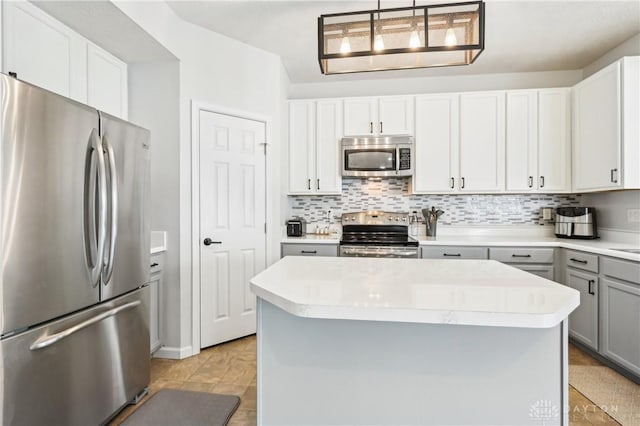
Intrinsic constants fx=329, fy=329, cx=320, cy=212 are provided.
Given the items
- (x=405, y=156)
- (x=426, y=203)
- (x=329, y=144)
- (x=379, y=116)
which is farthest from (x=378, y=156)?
(x=426, y=203)

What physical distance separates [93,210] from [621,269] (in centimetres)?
329

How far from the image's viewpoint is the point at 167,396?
2100 mm

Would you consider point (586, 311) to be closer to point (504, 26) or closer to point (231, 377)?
point (504, 26)

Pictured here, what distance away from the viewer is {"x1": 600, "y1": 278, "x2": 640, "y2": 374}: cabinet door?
2.20 metres

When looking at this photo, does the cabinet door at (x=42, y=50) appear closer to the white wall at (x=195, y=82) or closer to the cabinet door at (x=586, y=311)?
the white wall at (x=195, y=82)

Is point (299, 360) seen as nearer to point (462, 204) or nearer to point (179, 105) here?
point (179, 105)

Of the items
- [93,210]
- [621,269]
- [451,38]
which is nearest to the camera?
[93,210]

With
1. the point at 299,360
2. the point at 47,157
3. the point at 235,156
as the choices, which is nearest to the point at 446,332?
the point at 299,360

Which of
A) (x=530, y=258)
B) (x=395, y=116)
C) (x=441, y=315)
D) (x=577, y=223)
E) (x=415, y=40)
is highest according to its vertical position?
(x=395, y=116)

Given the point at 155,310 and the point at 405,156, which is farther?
the point at 405,156

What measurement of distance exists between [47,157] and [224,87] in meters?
1.80

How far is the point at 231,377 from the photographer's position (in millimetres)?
2361

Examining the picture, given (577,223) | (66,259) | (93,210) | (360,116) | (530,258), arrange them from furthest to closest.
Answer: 1. (360,116)
2. (577,223)
3. (530,258)
4. (93,210)
5. (66,259)

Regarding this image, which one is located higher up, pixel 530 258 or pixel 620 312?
pixel 530 258
